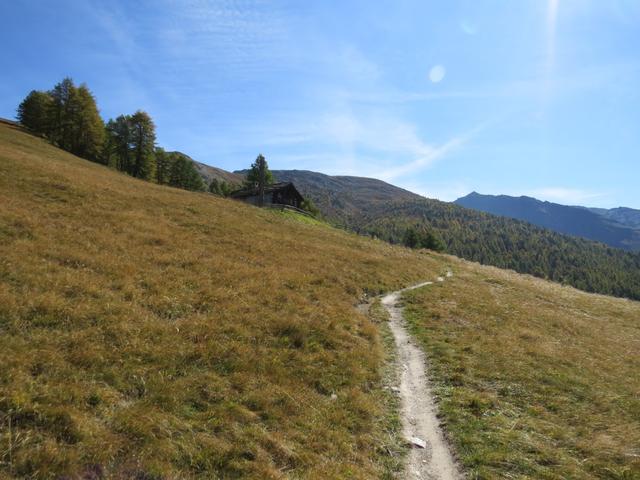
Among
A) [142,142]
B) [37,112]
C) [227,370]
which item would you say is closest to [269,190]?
[142,142]

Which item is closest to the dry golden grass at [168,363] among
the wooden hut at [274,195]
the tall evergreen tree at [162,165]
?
the wooden hut at [274,195]

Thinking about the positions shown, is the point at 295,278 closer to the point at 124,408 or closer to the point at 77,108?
the point at 124,408

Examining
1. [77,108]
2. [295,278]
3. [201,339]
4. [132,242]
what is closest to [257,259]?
[295,278]

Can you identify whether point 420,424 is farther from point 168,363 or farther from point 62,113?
point 62,113

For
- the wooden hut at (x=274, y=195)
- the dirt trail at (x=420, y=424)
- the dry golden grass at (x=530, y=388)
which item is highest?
the wooden hut at (x=274, y=195)

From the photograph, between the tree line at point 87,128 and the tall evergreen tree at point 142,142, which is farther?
the tall evergreen tree at point 142,142

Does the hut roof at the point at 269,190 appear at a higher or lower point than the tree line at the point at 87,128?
lower

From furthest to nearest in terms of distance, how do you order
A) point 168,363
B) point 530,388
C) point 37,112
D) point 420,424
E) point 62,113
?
point 37,112 < point 62,113 < point 530,388 < point 420,424 < point 168,363

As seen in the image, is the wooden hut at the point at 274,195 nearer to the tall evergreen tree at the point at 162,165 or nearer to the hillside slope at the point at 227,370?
the tall evergreen tree at the point at 162,165

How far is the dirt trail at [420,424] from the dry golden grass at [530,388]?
1.38 feet

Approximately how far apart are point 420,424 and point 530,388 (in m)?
5.22

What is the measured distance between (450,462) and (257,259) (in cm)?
1649

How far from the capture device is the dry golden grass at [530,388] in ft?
28.8

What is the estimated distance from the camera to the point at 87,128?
71.4m
